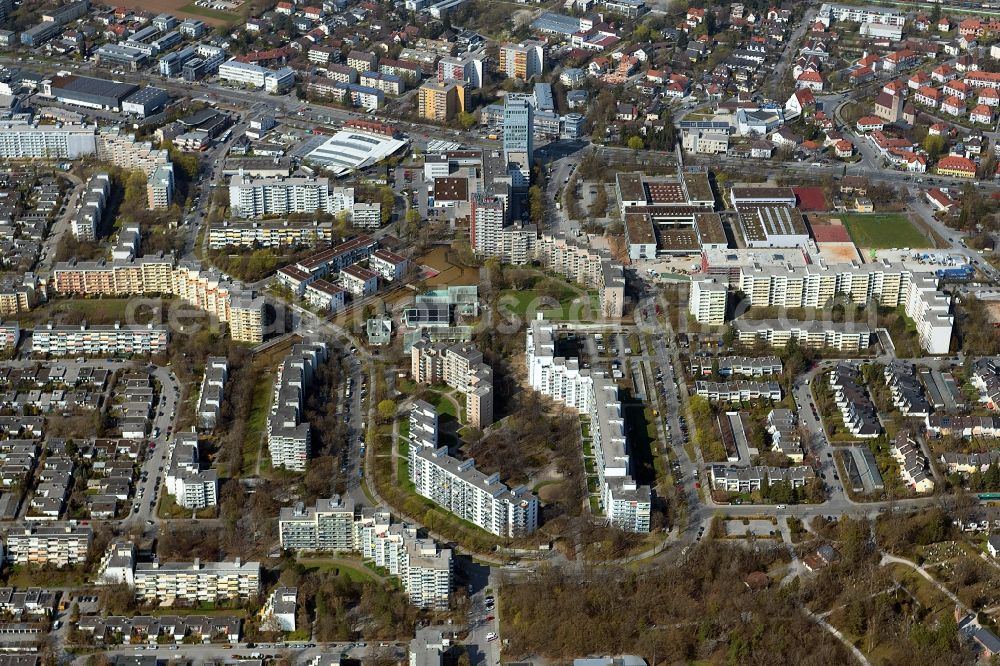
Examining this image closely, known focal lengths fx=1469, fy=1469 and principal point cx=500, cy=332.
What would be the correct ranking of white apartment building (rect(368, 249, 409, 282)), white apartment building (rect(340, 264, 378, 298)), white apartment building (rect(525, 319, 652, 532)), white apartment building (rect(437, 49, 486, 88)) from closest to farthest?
white apartment building (rect(525, 319, 652, 532)) < white apartment building (rect(340, 264, 378, 298)) < white apartment building (rect(368, 249, 409, 282)) < white apartment building (rect(437, 49, 486, 88))

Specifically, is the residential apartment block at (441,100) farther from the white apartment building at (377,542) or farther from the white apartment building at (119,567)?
the white apartment building at (119,567)

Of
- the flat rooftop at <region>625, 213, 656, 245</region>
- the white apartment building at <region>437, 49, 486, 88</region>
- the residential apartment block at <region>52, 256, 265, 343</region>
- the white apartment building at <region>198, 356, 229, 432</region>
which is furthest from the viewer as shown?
the white apartment building at <region>437, 49, 486, 88</region>

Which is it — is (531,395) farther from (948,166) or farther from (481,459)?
(948,166)

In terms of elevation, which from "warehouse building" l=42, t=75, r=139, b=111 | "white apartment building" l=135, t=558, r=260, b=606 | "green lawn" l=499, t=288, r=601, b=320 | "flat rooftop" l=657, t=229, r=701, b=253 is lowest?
"warehouse building" l=42, t=75, r=139, b=111

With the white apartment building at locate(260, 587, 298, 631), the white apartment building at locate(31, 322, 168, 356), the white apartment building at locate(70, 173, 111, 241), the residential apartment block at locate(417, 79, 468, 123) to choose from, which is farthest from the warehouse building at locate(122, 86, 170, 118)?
the white apartment building at locate(260, 587, 298, 631)

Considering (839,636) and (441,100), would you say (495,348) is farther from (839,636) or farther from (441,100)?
(441,100)

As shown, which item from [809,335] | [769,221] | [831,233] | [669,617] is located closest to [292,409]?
[669,617]

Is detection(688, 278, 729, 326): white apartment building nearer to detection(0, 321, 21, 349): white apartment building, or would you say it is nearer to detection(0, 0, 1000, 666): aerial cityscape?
detection(0, 0, 1000, 666): aerial cityscape

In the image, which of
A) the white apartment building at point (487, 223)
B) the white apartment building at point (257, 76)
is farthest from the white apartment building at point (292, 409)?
the white apartment building at point (257, 76)
